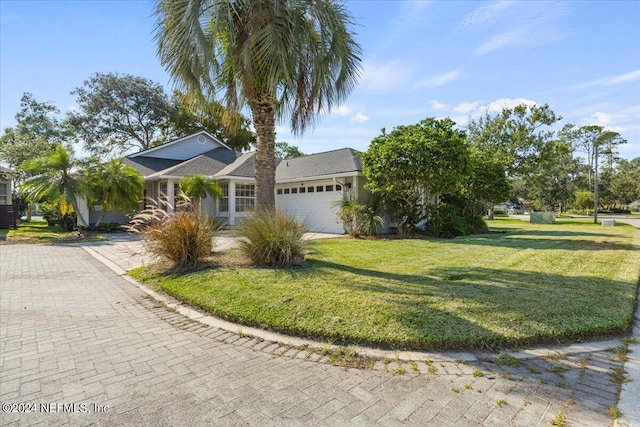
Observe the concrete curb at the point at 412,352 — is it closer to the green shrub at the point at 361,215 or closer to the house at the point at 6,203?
the green shrub at the point at 361,215

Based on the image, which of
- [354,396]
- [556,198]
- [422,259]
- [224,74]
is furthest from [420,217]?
[556,198]

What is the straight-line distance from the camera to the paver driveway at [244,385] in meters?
2.42

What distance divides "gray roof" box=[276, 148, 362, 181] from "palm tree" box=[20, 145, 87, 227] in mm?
9471

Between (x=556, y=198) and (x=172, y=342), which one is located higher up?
(x=556, y=198)

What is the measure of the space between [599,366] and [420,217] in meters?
12.3

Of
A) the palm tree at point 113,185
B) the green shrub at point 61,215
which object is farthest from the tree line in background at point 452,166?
the green shrub at point 61,215

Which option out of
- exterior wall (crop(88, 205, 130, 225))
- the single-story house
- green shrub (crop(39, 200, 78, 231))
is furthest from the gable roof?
green shrub (crop(39, 200, 78, 231))

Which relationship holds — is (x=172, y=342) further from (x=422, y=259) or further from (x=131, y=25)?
(x=131, y=25)

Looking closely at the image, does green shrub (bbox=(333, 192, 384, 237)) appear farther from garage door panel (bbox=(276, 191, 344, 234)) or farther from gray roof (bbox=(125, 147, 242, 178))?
gray roof (bbox=(125, 147, 242, 178))

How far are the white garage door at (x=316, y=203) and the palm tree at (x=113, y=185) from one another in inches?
262

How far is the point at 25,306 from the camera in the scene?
5168mm

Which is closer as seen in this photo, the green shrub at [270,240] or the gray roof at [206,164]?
the green shrub at [270,240]

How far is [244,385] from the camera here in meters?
2.85

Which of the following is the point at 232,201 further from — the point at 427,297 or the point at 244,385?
the point at 244,385
